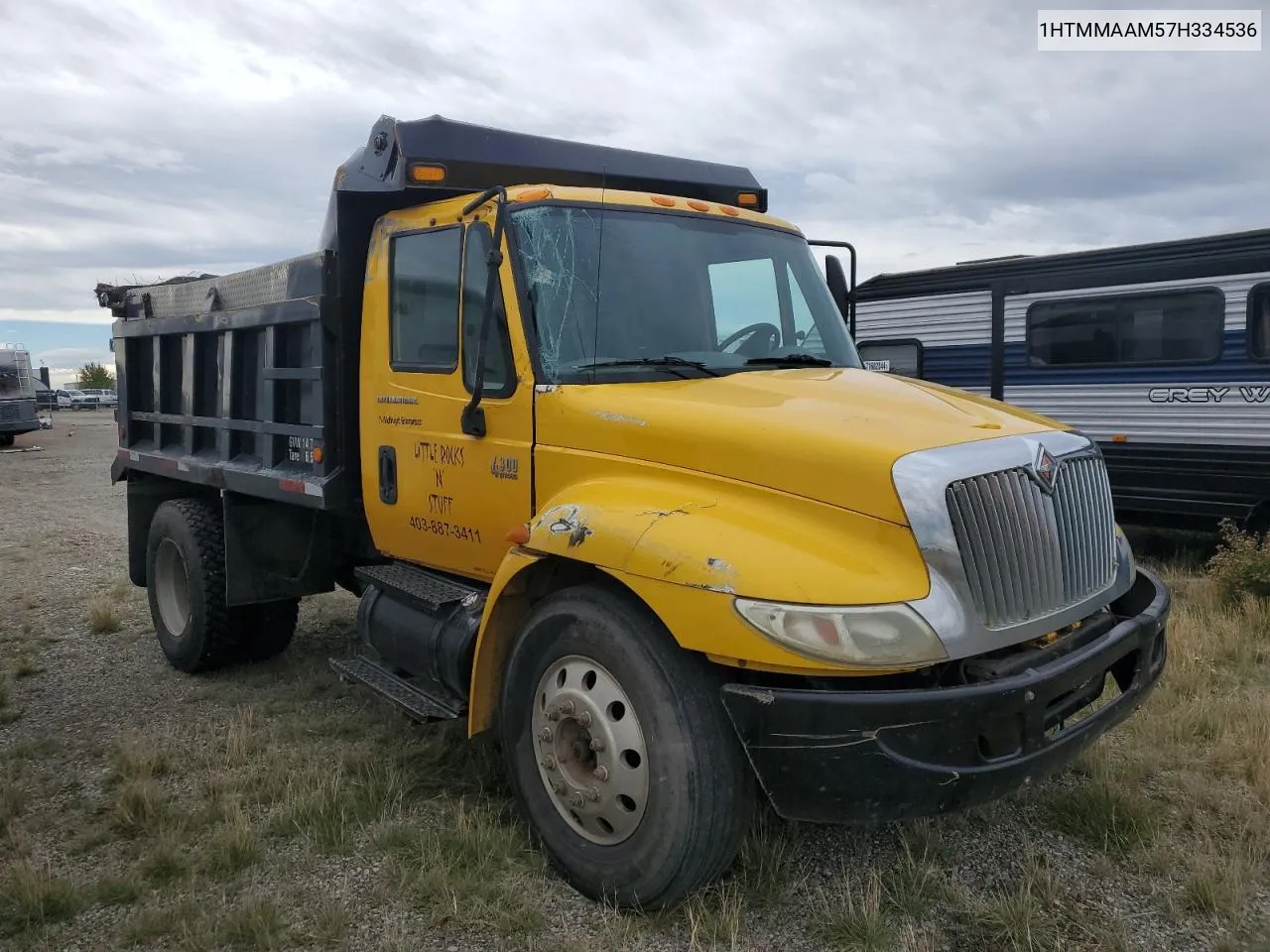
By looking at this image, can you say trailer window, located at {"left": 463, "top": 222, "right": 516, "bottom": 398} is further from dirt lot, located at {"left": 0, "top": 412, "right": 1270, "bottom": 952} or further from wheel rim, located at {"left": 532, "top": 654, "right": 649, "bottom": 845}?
dirt lot, located at {"left": 0, "top": 412, "right": 1270, "bottom": 952}

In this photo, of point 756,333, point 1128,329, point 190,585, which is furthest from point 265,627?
point 1128,329

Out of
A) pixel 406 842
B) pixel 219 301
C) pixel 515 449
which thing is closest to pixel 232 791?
pixel 406 842

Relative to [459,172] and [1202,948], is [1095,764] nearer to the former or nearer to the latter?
[1202,948]

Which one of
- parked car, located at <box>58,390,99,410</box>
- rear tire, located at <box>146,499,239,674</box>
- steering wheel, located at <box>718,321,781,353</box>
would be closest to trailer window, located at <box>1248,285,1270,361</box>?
steering wheel, located at <box>718,321,781,353</box>

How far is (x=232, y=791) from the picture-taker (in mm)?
4371

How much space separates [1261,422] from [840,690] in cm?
765

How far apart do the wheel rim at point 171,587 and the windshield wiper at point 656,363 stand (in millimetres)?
3842

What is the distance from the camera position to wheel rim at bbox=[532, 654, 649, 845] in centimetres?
331

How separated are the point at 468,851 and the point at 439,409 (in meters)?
1.79

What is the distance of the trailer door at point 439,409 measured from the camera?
13.1 feet

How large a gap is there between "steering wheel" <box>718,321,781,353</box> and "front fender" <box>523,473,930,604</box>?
0.97 metres

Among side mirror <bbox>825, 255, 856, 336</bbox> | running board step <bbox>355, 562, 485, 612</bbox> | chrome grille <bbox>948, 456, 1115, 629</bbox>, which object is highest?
side mirror <bbox>825, 255, 856, 336</bbox>

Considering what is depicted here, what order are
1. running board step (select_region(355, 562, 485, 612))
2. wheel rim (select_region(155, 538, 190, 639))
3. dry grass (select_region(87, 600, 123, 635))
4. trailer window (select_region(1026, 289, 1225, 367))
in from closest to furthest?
running board step (select_region(355, 562, 485, 612)) < wheel rim (select_region(155, 538, 190, 639)) < dry grass (select_region(87, 600, 123, 635)) < trailer window (select_region(1026, 289, 1225, 367))

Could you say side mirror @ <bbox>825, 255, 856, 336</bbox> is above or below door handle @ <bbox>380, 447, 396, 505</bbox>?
above
